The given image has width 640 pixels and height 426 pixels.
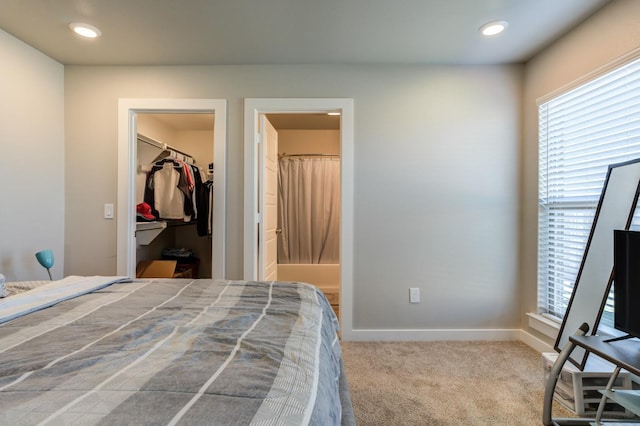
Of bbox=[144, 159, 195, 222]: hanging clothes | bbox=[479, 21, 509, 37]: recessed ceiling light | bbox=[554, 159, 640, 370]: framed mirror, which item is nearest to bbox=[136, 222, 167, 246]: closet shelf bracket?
bbox=[144, 159, 195, 222]: hanging clothes

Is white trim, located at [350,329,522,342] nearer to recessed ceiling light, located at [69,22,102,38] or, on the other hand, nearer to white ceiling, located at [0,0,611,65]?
white ceiling, located at [0,0,611,65]

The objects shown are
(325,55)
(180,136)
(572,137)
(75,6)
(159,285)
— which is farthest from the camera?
(180,136)

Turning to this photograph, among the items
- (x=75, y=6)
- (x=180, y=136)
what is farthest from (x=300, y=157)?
(x=75, y=6)

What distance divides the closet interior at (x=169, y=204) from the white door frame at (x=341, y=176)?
0.43 meters

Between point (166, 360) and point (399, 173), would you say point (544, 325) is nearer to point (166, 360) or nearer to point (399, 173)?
point (399, 173)

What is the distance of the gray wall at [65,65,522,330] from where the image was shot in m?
2.52

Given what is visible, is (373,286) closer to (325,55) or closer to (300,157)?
(325,55)

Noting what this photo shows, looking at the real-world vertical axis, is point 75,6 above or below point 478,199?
above

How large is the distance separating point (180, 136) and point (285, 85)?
249cm

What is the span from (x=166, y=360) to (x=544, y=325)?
2.60 meters

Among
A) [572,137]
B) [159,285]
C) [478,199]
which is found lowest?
[159,285]

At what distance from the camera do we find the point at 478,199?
2.54 metres

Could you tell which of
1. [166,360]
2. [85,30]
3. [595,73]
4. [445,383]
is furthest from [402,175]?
[85,30]

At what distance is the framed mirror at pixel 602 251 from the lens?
5.03 ft
